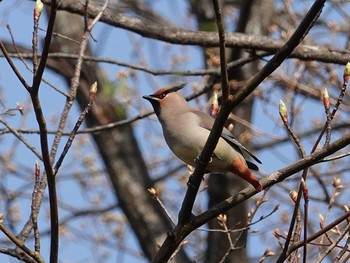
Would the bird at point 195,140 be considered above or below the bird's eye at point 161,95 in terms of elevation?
below

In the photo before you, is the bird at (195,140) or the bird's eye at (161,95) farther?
the bird's eye at (161,95)

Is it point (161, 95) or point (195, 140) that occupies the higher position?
point (161, 95)

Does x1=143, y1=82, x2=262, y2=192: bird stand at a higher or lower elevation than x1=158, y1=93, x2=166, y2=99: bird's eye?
lower

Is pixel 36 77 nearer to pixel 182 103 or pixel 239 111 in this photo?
pixel 182 103

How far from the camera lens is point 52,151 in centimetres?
333

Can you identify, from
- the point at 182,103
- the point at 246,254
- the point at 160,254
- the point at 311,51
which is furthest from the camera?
the point at 246,254

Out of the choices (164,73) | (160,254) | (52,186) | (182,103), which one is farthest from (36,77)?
(164,73)

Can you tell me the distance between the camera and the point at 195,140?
4.02 meters

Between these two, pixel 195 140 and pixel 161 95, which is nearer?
pixel 195 140

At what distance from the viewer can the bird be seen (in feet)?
13.1

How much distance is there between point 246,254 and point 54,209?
341 centimetres

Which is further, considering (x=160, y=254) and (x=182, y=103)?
(x=182, y=103)

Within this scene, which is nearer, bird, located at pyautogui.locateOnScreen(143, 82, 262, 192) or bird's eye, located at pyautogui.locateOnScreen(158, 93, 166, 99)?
bird, located at pyautogui.locateOnScreen(143, 82, 262, 192)

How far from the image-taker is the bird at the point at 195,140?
4.00 meters
